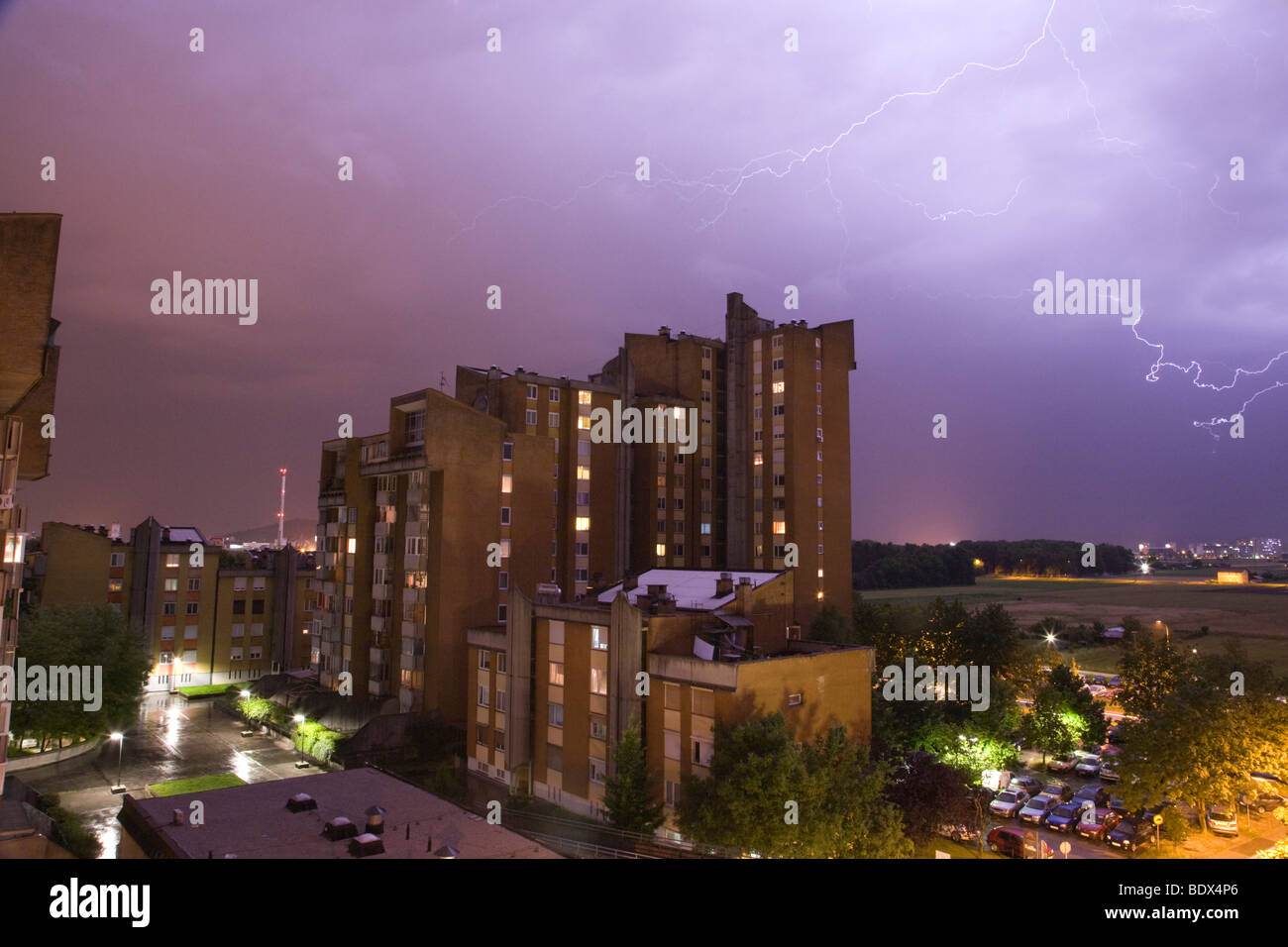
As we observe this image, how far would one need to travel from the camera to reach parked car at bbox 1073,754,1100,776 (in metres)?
44.0

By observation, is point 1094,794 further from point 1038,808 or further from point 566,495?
point 566,495

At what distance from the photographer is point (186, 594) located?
231 feet

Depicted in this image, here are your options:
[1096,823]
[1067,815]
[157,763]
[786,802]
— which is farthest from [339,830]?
[1096,823]

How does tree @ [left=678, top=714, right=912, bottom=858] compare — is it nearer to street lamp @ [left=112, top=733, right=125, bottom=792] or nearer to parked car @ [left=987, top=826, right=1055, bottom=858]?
parked car @ [left=987, top=826, right=1055, bottom=858]

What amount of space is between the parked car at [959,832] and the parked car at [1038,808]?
5.24 m

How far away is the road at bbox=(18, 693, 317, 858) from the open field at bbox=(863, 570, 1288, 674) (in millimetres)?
72528

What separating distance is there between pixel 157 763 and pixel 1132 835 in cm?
5448

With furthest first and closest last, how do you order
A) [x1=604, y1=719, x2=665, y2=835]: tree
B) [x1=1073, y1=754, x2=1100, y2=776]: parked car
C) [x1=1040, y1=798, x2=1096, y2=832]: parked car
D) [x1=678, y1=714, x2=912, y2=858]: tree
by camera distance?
[x1=1073, y1=754, x2=1100, y2=776]: parked car, [x1=1040, y1=798, x2=1096, y2=832]: parked car, [x1=604, y1=719, x2=665, y2=835]: tree, [x1=678, y1=714, x2=912, y2=858]: tree

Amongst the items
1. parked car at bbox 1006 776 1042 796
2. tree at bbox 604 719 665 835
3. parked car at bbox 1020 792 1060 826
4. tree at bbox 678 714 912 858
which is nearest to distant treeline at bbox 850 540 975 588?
parked car at bbox 1006 776 1042 796
